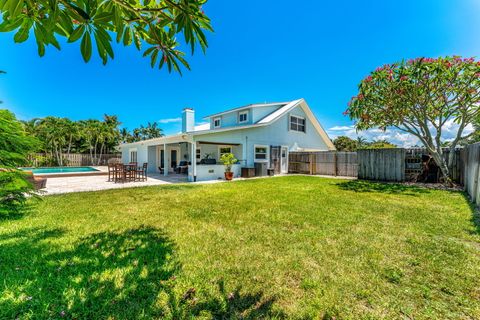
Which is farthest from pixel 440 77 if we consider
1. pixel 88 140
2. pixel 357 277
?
pixel 88 140

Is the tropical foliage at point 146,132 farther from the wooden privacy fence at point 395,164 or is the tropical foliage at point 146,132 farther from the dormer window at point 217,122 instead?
the wooden privacy fence at point 395,164

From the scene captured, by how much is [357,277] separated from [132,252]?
10.9 ft

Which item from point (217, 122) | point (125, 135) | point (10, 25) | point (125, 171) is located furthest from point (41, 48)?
point (125, 135)

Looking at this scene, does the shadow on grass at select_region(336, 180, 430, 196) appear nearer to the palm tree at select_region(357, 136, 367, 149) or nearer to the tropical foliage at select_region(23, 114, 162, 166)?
the tropical foliage at select_region(23, 114, 162, 166)

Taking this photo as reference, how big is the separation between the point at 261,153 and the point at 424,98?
32.0ft

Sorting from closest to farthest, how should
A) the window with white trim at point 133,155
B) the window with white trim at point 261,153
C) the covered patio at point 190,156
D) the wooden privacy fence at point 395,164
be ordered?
1. the wooden privacy fence at point 395,164
2. the covered patio at point 190,156
3. the window with white trim at point 261,153
4. the window with white trim at point 133,155

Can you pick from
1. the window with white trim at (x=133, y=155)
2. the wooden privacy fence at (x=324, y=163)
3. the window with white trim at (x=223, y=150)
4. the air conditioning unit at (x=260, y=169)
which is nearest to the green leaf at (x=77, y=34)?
the air conditioning unit at (x=260, y=169)

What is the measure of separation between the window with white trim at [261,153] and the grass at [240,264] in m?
10.3

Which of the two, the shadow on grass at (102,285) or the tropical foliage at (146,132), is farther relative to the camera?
the tropical foliage at (146,132)

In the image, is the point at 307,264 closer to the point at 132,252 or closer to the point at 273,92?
the point at 132,252

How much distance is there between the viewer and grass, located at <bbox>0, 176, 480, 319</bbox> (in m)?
2.15

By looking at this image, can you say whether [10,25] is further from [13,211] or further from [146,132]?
[146,132]

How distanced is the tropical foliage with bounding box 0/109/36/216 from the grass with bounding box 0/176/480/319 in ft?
2.22

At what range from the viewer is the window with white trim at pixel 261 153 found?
52.0 ft
